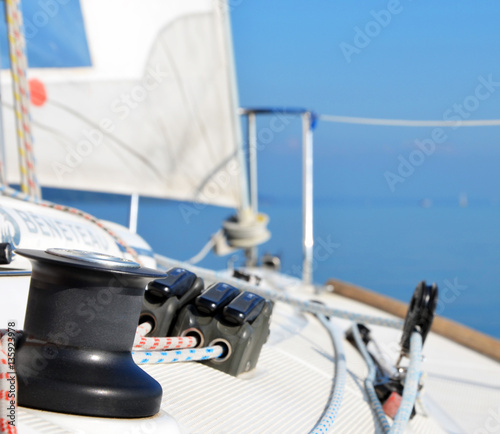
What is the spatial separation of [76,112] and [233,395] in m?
2.71

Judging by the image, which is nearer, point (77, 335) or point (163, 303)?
point (77, 335)

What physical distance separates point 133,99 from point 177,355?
2744 mm

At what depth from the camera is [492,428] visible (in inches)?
54.4

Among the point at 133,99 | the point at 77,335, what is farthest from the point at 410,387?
the point at 133,99

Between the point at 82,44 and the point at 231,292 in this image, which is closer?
the point at 231,292

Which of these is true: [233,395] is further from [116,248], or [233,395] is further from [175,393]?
[116,248]

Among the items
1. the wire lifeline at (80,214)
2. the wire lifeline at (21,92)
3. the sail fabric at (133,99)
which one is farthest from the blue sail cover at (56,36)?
the wire lifeline at (80,214)

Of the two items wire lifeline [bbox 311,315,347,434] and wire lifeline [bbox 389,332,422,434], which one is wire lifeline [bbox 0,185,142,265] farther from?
wire lifeline [bbox 389,332,422,434]

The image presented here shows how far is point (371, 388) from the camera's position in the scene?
126 centimetres

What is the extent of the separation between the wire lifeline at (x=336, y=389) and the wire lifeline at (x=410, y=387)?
0.11 metres

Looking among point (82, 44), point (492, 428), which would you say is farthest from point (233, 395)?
point (82, 44)

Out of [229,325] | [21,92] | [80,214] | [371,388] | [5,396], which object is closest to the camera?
[5,396]

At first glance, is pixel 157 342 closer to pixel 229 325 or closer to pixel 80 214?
pixel 229 325

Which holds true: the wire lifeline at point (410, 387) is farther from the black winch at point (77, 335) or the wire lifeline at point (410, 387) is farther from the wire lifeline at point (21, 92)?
the wire lifeline at point (21, 92)
